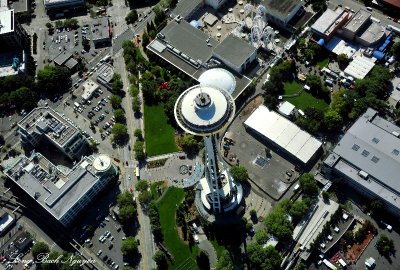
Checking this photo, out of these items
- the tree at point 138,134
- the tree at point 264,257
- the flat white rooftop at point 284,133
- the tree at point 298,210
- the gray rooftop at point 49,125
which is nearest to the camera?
the tree at point 264,257

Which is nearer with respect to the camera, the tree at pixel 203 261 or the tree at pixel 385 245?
the tree at pixel 385 245

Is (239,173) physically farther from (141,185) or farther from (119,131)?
(119,131)

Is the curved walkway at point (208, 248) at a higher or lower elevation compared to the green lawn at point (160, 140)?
lower

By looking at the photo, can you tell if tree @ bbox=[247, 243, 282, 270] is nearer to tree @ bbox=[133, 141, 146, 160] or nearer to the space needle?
the space needle

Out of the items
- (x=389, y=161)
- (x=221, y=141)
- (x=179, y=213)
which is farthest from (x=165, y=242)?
(x=389, y=161)

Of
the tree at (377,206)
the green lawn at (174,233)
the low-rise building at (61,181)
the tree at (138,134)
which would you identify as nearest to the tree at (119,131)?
the tree at (138,134)

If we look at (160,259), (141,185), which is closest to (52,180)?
(141,185)

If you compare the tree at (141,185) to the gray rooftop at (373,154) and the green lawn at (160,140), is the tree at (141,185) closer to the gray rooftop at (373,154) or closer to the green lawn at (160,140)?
the green lawn at (160,140)

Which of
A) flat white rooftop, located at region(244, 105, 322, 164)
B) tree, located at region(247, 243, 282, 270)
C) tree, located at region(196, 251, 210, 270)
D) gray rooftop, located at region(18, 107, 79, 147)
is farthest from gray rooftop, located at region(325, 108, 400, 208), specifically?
gray rooftop, located at region(18, 107, 79, 147)
